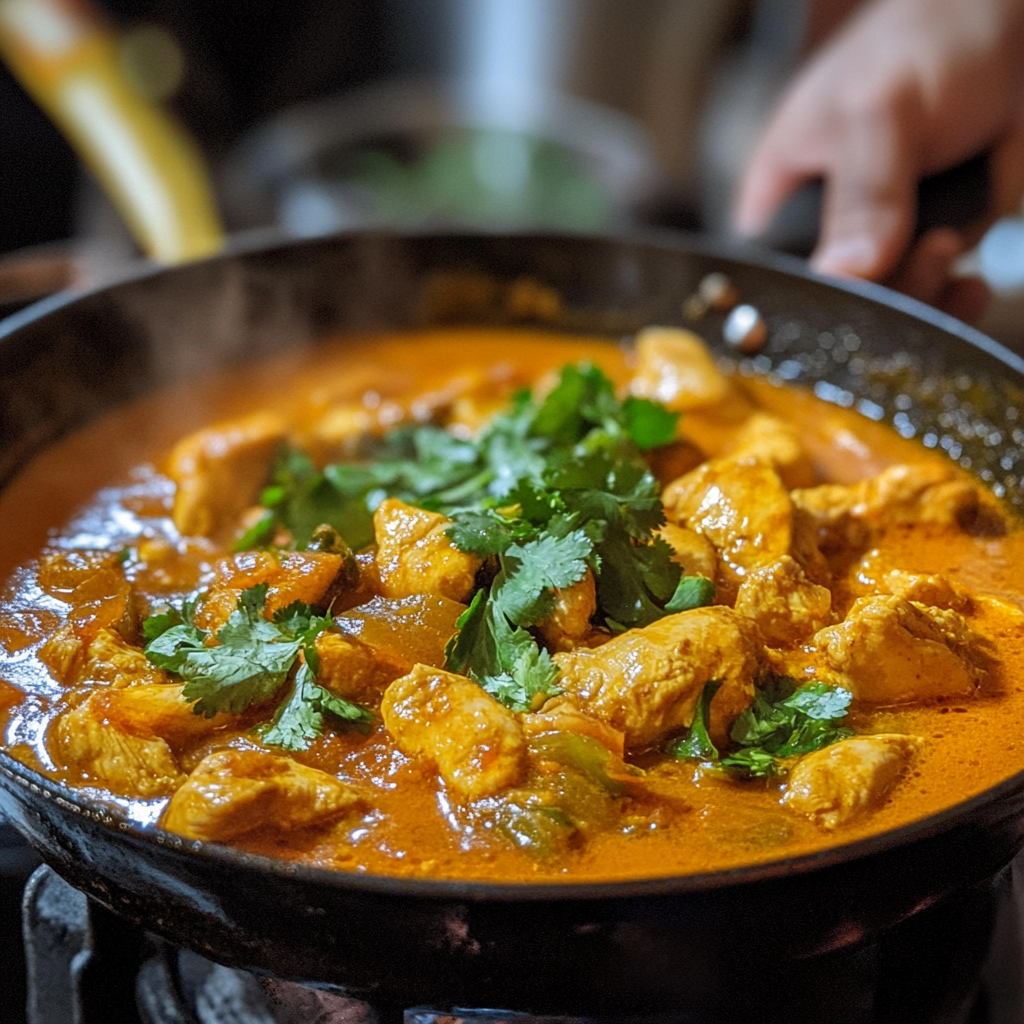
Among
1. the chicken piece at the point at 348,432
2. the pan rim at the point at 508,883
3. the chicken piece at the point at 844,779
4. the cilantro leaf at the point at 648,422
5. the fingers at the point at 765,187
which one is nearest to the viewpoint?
the pan rim at the point at 508,883

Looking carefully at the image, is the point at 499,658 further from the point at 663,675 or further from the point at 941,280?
the point at 941,280

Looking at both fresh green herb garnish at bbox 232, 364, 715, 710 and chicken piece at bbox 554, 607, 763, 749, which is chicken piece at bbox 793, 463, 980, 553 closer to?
fresh green herb garnish at bbox 232, 364, 715, 710

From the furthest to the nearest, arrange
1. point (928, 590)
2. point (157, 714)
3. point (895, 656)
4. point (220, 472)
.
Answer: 1. point (220, 472)
2. point (928, 590)
3. point (895, 656)
4. point (157, 714)

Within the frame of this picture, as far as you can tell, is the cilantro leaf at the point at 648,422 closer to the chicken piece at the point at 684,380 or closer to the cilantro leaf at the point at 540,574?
the chicken piece at the point at 684,380

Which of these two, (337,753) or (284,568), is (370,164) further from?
(337,753)

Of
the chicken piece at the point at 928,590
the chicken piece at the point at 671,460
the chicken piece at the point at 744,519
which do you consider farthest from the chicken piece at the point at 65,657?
the chicken piece at the point at 928,590

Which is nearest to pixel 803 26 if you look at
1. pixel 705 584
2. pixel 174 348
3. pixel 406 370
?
pixel 406 370

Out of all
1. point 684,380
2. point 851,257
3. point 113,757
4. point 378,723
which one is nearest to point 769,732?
point 378,723
